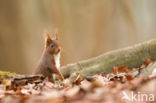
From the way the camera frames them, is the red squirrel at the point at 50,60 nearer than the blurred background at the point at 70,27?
Yes

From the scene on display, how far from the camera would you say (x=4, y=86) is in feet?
8.80

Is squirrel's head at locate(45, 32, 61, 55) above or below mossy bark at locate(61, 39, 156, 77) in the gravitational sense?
below

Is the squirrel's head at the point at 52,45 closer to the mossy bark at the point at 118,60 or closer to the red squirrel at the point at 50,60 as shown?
the red squirrel at the point at 50,60

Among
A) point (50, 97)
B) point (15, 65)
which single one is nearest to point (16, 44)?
point (15, 65)

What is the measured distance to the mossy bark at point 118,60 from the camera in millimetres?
4461

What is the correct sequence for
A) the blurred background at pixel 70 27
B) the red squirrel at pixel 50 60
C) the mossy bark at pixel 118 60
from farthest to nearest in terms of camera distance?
the blurred background at pixel 70 27 → the mossy bark at pixel 118 60 → the red squirrel at pixel 50 60

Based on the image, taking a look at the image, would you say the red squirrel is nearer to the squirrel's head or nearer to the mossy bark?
the squirrel's head

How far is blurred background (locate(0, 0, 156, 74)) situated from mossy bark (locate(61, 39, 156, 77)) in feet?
11.6

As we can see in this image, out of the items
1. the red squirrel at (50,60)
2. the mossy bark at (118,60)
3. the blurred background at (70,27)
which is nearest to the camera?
the red squirrel at (50,60)

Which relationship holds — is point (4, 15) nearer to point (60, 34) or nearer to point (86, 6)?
point (60, 34)

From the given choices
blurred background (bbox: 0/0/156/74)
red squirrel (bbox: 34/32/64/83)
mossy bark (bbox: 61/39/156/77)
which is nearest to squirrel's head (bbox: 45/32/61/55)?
red squirrel (bbox: 34/32/64/83)

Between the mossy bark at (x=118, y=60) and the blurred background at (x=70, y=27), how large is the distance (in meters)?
3.54

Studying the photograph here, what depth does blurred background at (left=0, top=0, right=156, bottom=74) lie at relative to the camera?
883 cm

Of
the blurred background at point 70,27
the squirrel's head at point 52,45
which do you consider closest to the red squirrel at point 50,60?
the squirrel's head at point 52,45
